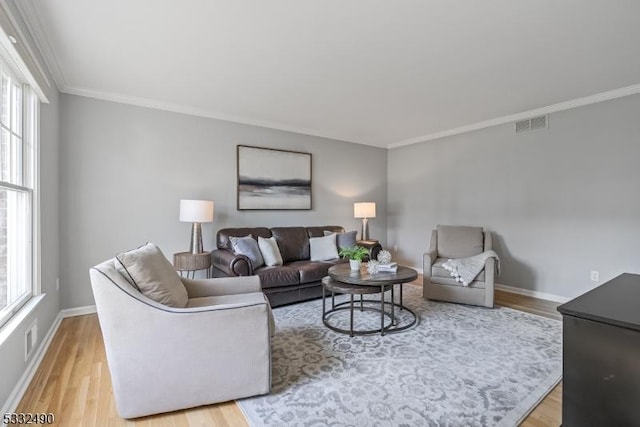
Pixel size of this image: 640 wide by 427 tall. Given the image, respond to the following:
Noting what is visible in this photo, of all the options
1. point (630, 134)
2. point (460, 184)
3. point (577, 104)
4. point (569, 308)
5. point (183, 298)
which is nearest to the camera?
point (569, 308)

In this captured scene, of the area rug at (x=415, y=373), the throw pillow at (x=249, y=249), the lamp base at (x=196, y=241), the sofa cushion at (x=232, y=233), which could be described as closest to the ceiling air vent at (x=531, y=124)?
the area rug at (x=415, y=373)

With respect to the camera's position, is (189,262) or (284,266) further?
(284,266)

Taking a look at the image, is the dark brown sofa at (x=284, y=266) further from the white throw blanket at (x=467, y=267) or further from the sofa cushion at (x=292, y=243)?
the white throw blanket at (x=467, y=267)

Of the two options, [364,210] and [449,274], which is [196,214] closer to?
[364,210]

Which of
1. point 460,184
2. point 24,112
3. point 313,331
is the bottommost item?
point 313,331

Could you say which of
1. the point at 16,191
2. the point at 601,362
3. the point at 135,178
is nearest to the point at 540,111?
the point at 601,362

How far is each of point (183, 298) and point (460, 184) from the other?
4333 millimetres

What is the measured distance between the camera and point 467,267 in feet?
11.9

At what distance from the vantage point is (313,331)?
291 centimetres

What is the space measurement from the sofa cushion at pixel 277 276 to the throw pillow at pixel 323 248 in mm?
643

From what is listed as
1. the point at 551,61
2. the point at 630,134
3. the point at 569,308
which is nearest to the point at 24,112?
the point at 569,308

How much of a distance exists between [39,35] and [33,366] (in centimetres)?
238

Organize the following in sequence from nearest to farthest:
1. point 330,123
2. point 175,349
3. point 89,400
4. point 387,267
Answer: point 175,349 < point 89,400 < point 387,267 < point 330,123

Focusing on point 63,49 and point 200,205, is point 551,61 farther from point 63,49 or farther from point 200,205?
point 63,49
